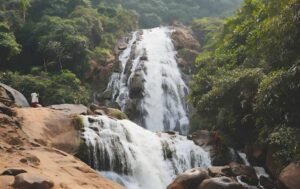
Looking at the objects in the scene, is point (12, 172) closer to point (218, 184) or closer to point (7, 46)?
point (218, 184)

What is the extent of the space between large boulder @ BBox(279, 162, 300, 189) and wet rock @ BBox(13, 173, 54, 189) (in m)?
6.88

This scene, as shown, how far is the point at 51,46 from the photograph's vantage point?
24703mm

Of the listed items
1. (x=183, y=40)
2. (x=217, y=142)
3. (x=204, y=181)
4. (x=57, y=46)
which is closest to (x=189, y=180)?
(x=204, y=181)

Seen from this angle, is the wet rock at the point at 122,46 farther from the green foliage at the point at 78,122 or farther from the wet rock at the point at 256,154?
the wet rock at the point at 256,154

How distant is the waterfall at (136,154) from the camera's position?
14461 millimetres

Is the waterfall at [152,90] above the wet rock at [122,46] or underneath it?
underneath

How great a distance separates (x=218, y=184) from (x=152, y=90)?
14596 mm

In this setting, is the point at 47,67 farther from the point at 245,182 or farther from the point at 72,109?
the point at 245,182

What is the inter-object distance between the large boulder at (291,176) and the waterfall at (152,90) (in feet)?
40.8

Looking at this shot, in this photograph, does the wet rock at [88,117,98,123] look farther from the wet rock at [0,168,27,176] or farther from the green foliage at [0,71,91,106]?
the wet rock at [0,168,27,176]

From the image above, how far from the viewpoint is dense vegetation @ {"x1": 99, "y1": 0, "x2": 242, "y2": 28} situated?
152 ft

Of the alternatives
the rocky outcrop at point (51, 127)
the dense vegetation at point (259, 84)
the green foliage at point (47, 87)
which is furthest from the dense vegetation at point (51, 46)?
the dense vegetation at point (259, 84)

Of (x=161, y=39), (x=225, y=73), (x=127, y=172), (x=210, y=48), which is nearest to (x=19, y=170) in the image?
(x=127, y=172)

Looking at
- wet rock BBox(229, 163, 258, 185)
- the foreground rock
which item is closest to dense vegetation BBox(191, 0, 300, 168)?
wet rock BBox(229, 163, 258, 185)
